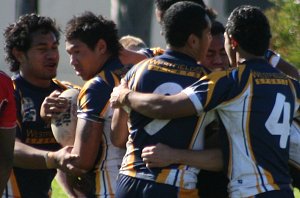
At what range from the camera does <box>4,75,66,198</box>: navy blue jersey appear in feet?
22.4

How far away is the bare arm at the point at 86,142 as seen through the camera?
6133mm

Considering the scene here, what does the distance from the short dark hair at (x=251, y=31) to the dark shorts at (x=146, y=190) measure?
88 cm

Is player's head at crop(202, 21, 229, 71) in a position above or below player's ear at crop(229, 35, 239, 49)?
below

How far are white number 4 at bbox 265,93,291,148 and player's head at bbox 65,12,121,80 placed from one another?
131 cm

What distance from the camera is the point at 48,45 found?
6961 mm

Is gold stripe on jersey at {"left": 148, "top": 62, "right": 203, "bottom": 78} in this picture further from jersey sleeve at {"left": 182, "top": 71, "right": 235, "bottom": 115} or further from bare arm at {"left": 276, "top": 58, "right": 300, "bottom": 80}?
bare arm at {"left": 276, "top": 58, "right": 300, "bottom": 80}

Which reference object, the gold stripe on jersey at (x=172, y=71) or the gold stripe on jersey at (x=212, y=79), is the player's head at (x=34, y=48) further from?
the gold stripe on jersey at (x=212, y=79)

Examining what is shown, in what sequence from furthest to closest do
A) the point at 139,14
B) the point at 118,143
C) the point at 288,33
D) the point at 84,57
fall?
the point at 139,14
the point at 288,33
the point at 84,57
the point at 118,143

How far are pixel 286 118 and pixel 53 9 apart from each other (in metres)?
21.7

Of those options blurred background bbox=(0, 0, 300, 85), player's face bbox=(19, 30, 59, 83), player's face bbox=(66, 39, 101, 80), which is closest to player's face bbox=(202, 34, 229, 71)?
player's face bbox=(66, 39, 101, 80)

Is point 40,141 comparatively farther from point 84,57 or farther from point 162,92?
point 162,92

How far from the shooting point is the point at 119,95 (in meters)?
5.74

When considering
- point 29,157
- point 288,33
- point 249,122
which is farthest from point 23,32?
point 288,33

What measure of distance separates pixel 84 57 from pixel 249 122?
1.33m
